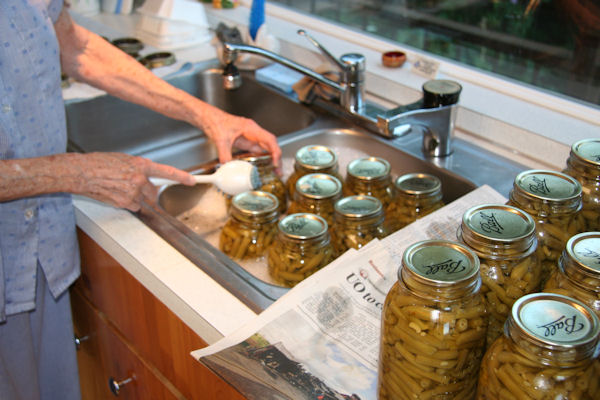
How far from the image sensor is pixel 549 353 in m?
0.55

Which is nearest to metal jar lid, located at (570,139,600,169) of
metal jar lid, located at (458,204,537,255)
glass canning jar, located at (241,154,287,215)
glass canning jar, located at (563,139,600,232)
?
glass canning jar, located at (563,139,600,232)

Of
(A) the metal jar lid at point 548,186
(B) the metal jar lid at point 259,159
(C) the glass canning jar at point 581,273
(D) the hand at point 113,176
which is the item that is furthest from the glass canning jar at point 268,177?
(C) the glass canning jar at point 581,273

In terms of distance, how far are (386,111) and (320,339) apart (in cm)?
63

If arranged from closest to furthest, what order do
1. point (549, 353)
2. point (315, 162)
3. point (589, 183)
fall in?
point (549, 353), point (589, 183), point (315, 162)

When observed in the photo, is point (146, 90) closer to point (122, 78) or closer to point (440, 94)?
point (122, 78)

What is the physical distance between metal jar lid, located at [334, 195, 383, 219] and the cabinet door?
420 millimetres

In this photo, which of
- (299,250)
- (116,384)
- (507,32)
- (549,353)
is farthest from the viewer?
(507,32)

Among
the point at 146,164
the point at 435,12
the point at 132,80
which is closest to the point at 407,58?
the point at 435,12

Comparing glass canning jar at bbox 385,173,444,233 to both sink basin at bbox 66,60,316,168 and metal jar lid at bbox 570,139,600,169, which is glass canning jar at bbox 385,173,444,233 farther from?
sink basin at bbox 66,60,316,168

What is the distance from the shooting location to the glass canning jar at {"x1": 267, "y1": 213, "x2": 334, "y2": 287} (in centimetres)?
99

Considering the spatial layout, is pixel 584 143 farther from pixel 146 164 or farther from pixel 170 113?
pixel 170 113

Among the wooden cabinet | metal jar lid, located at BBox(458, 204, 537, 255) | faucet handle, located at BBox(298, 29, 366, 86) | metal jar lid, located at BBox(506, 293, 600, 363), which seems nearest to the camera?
metal jar lid, located at BBox(506, 293, 600, 363)

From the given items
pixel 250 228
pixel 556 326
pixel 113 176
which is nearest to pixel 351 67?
pixel 250 228

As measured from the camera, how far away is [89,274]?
52.2 inches
